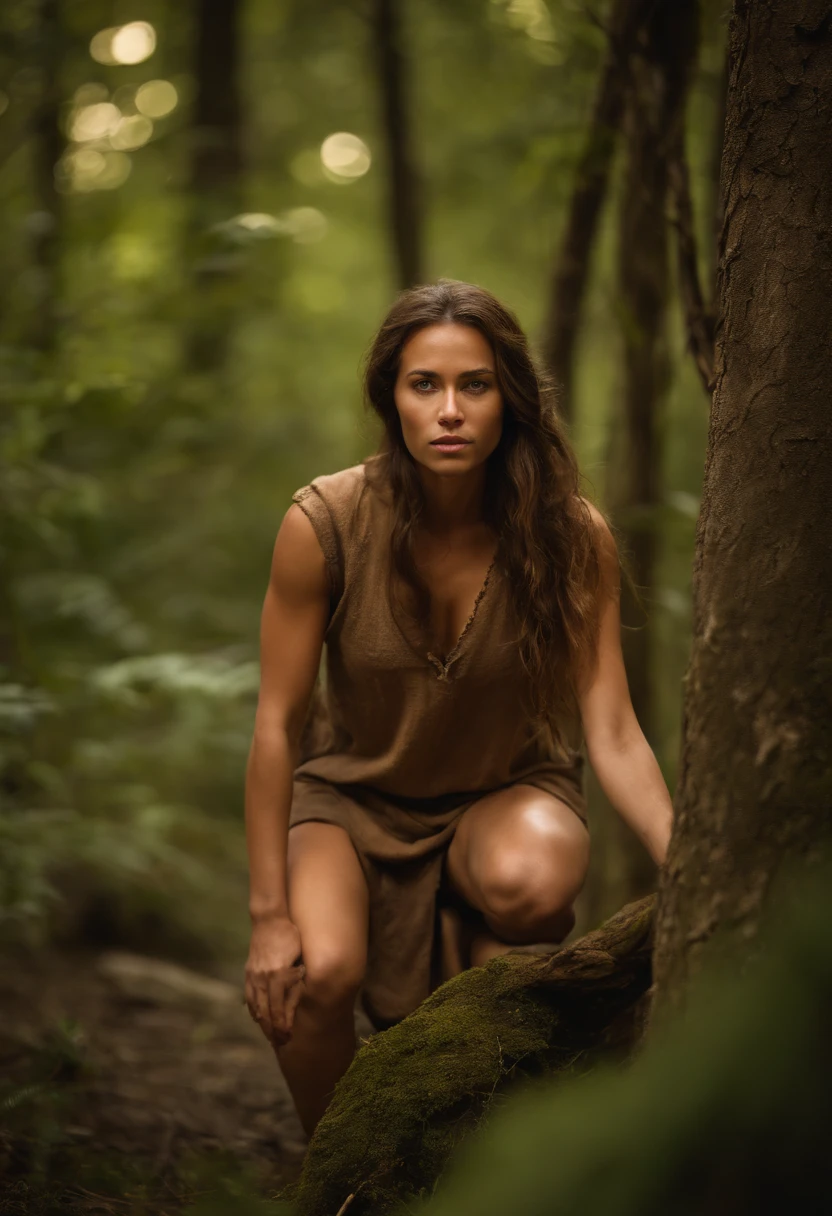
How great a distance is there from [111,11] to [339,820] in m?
5.63

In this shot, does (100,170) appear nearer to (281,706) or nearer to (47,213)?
(47,213)

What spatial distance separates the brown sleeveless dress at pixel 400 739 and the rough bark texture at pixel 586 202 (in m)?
1.39

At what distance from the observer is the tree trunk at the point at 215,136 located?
5789 mm

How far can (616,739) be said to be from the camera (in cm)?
232

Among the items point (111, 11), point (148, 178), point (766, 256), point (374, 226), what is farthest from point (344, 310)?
point (766, 256)

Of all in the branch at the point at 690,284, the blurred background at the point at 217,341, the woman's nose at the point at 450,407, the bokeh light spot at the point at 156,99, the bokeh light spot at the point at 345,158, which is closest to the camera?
the woman's nose at the point at 450,407

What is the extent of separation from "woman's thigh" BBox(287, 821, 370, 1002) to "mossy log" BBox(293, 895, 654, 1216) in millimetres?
225

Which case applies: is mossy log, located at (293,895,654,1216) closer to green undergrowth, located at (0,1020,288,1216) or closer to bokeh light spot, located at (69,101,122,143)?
green undergrowth, located at (0,1020,288,1216)

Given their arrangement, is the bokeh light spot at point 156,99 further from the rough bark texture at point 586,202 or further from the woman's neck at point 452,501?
the woman's neck at point 452,501

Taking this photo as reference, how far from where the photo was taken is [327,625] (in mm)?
2539

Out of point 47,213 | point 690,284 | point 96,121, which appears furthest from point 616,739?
point 96,121

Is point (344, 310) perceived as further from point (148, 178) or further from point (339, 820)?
point (339, 820)

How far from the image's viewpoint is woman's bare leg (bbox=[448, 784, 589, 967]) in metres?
2.32

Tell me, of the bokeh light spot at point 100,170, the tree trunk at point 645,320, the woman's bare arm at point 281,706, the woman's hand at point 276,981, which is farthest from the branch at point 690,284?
the bokeh light spot at point 100,170
